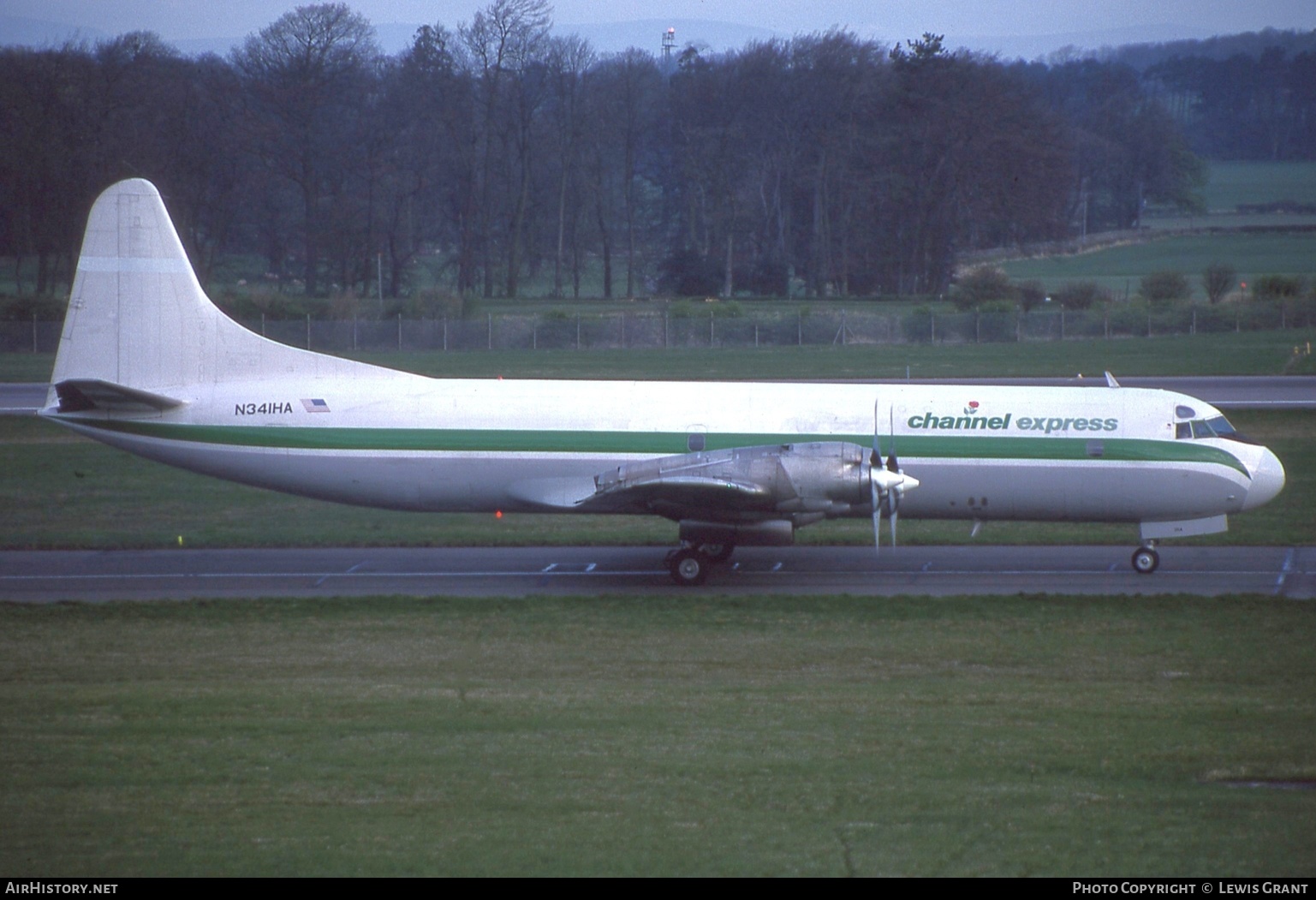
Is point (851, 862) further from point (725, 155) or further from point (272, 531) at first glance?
point (725, 155)

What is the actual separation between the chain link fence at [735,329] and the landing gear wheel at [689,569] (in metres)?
40.5

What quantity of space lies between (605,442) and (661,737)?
940 centimetres

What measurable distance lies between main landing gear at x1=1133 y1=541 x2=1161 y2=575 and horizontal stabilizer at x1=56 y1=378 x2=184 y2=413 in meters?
17.1

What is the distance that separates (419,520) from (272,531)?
3387 millimetres

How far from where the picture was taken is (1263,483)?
20844 millimetres

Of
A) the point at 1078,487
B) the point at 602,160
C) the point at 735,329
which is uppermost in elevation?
the point at 602,160

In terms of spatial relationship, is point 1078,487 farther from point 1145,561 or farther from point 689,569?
point 689,569

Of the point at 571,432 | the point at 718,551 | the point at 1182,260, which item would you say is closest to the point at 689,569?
the point at 718,551

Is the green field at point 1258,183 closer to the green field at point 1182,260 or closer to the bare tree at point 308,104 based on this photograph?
the green field at point 1182,260

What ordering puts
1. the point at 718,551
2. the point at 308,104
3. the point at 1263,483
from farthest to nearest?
1. the point at 308,104
2. the point at 718,551
3. the point at 1263,483

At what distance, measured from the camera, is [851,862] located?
8594 millimetres

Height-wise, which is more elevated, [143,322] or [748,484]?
[143,322]

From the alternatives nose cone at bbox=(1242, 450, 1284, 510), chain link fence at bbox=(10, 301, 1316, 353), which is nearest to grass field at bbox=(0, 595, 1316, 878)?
nose cone at bbox=(1242, 450, 1284, 510)
